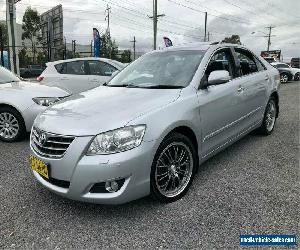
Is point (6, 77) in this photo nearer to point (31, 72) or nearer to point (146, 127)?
point (146, 127)

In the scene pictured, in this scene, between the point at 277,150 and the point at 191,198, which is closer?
the point at 191,198

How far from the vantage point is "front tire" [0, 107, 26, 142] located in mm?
5590

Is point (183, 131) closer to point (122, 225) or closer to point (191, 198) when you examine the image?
point (191, 198)

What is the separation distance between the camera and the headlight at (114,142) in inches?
110

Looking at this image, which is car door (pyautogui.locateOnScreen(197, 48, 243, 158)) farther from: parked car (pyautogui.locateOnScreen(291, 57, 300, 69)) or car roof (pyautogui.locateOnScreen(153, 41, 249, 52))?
parked car (pyautogui.locateOnScreen(291, 57, 300, 69))

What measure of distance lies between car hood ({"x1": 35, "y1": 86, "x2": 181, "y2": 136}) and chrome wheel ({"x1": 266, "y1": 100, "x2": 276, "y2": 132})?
272cm

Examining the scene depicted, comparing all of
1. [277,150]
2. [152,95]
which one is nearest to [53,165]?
[152,95]

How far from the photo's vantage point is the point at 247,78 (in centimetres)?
474

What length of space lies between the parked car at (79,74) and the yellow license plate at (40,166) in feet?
17.6

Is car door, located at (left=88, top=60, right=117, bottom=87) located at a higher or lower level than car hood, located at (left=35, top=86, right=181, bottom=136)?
higher

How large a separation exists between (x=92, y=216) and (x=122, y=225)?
34 centimetres

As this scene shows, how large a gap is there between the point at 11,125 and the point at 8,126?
0.19ft

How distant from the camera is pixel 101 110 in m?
3.14

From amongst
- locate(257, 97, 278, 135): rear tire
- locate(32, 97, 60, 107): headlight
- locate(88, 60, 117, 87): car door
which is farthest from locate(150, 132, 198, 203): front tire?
locate(88, 60, 117, 87): car door
